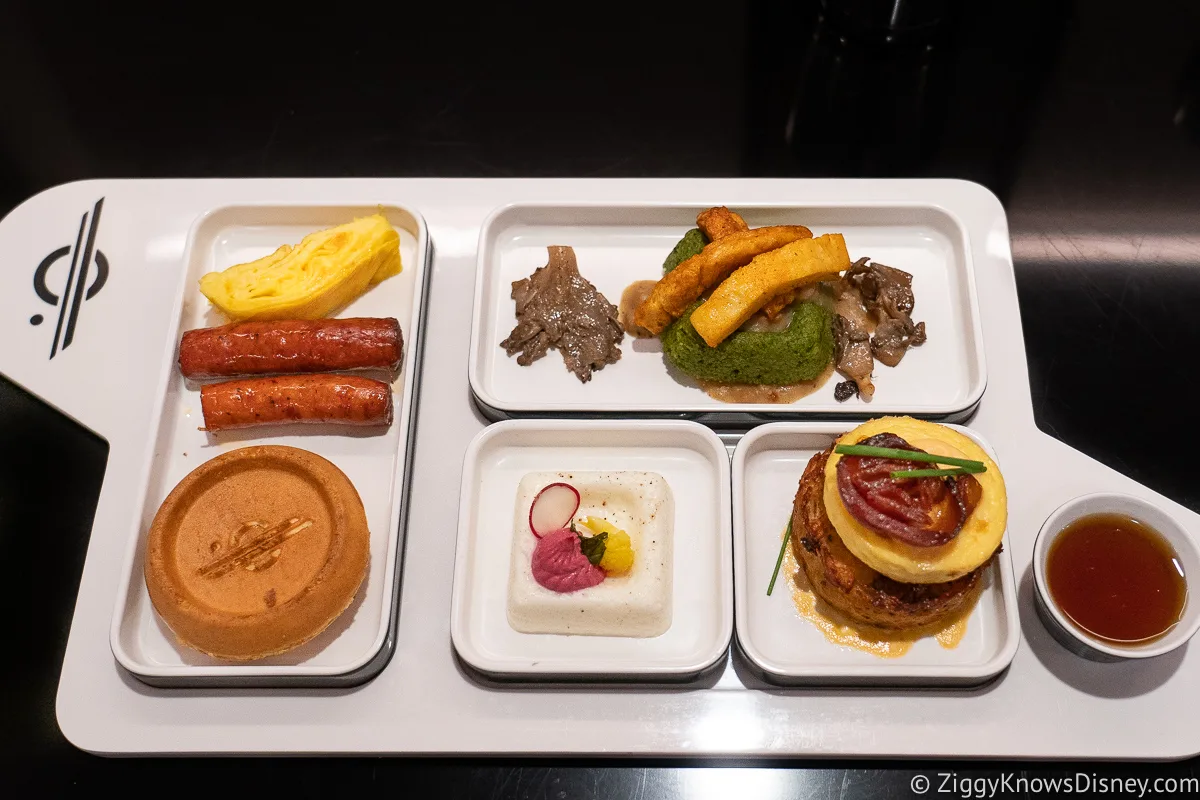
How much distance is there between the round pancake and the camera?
103 inches

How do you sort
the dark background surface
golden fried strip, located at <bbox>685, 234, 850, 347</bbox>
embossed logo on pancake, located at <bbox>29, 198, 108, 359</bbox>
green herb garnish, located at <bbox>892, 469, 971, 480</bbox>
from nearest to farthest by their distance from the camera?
green herb garnish, located at <bbox>892, 469, 971, 480</bbox> < golden fried strip, located at <bbox>685, 234, 850, 347</bbox> < embossed logo on pancake, located at <bbox>29, 198, 108, 359</bbox> < the dark background surface

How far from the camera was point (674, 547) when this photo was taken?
2.92 m

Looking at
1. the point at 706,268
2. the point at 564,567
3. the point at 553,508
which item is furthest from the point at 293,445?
the point at 706,268

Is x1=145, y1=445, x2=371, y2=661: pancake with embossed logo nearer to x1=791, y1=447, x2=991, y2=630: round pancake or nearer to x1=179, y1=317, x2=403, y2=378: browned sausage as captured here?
x1=179, y1=317, x2=403, y2=378: browned sausage

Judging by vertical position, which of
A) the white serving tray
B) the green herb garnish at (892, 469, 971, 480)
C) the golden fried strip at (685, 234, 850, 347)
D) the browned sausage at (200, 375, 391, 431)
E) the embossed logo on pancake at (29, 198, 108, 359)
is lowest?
the white serving tray

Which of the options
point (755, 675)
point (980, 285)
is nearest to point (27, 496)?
point (755, 675)

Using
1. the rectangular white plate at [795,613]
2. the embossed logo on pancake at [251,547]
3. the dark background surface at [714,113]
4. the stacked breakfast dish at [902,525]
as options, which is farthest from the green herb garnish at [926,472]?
the embossed logo on pancake at [251,547]

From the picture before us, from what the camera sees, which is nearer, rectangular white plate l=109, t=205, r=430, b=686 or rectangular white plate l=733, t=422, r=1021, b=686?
rectangular white plate l=733, t=422, r=1021, b=686

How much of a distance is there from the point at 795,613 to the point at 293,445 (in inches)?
70.9

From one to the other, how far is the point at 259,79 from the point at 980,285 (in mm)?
3459

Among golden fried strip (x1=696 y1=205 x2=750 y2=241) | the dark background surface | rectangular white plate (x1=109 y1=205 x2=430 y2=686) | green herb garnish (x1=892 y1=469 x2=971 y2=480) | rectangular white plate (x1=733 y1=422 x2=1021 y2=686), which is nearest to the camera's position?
green herb garnish (x1=892 y1=469 x2=971 y2=480)

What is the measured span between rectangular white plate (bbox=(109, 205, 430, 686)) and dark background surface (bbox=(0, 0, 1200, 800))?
1.56 ft

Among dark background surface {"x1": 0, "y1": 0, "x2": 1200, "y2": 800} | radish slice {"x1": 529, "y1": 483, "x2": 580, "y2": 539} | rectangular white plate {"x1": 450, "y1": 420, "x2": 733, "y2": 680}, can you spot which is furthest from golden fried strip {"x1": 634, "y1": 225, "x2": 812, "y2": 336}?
dark background surface {"x1": 0, "y1": 0, "x2": 1200, "y2": 800}

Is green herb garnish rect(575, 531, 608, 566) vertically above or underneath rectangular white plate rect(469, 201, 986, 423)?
underneath
